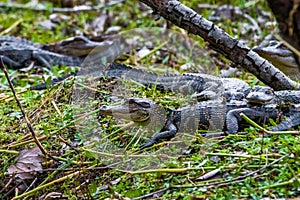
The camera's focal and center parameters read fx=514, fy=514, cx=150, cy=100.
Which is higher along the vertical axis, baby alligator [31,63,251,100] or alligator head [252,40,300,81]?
alligator head [252,40,300,81]

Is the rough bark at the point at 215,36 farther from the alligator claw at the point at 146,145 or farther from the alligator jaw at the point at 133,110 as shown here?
the alligator claw at the point at 146,145

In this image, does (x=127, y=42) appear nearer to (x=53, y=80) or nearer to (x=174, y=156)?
(x=53, y=80)

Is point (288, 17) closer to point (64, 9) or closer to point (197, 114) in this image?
point (197, 114)

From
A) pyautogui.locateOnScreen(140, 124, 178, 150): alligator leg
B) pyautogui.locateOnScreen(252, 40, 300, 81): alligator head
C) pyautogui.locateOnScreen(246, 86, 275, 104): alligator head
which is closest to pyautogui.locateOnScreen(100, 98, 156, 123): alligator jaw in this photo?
pyautogui.locateOnScreen(140, 124, 178, 150): alligator leg

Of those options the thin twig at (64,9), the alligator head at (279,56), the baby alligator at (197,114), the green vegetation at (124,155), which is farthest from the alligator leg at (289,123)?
the thin twig at (64,9)

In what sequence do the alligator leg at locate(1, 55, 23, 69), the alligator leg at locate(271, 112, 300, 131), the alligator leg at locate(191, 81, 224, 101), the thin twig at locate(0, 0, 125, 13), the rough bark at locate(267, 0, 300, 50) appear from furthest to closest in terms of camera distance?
1. the thin twig at locate(0, 0, 125, 13)
2. the alligator leg at locate(1, 55, 23, 69)
3. the alligator leg at locate(191, 81, 224, 101)
4. the alligator leg at locate(271, 112, 300, 131)
5. the rough bark at locate(267, 0, 300, 50)

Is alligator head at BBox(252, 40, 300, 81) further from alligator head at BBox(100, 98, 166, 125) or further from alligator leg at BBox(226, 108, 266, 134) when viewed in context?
alligator head at BBox(100, 98, 166, 125)

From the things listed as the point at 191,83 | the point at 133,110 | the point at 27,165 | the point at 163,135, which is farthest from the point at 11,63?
the point at 163,135

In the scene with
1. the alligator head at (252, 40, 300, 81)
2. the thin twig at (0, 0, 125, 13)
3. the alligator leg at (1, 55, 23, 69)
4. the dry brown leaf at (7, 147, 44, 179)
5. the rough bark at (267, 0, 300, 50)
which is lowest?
the alligator leg at (1, 55, 23, 69)
